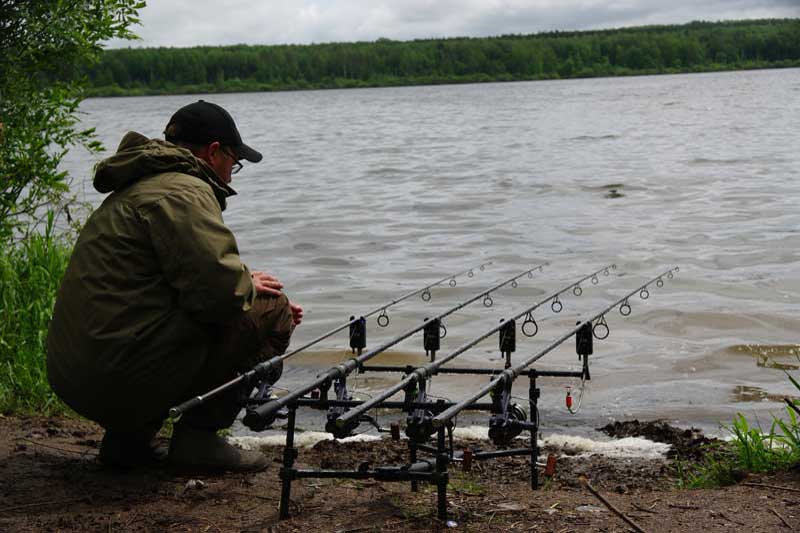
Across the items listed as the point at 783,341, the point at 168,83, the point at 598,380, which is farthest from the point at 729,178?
the point at 168,83

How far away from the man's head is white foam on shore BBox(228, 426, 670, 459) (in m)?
2.14

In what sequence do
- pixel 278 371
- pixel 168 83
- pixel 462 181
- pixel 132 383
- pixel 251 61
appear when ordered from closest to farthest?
1. pixel 132 383
2. pixel 278 371
3. pixel 462 181
4. pixel 168 83
5. pixel 251 61

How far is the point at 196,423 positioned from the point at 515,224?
11559mm

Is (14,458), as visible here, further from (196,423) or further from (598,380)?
(598,380)

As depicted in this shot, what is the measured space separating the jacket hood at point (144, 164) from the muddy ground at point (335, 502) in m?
1.24

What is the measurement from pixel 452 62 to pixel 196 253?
341 ft

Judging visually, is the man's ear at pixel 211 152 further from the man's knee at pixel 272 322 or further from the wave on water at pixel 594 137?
the wave on water at pixel 594 137

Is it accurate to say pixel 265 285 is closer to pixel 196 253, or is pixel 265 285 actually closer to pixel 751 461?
pixel 196 253

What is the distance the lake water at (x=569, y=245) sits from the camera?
26.6 ft

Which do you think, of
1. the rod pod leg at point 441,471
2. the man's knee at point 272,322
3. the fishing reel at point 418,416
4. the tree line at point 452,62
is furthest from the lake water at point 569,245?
the tree line at point 452,62

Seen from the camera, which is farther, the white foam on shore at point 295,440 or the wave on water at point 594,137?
the wave on water at point 594,137

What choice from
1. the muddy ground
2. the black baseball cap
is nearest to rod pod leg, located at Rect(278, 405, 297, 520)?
the muddy ground

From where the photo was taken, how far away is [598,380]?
7898mm

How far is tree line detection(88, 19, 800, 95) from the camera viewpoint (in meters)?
98.2
